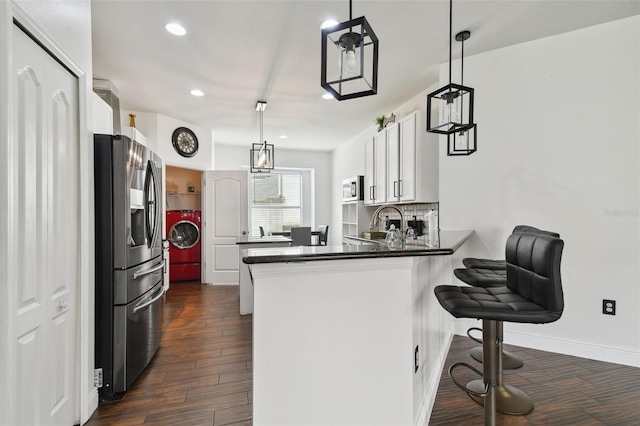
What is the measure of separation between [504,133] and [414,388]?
8.34 ft

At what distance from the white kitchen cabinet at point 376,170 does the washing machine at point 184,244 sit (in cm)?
329

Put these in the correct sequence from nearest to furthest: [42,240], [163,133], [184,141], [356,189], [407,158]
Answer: [42,240], [407,158], [163,133], [184,141], [356,189]

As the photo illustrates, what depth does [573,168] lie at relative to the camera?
2.65 metres

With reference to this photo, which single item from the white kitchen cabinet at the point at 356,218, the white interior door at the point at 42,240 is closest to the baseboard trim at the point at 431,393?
the white interior door at the point at 42,240

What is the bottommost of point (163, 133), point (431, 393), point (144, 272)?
point (431, 393)

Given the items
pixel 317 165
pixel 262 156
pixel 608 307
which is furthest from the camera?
pixel 317 165

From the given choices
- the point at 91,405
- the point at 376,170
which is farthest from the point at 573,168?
the point at 91,405

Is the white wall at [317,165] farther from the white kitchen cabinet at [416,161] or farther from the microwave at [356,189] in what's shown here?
the white kitchen cabinet at [416,161]

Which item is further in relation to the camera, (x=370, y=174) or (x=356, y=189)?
(x=356, y=189)

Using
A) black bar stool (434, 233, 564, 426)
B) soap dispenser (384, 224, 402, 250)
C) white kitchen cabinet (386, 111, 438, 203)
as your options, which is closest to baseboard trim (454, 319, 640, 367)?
black bar stool (434, 233, 564, 426)

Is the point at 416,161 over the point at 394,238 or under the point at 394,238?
over

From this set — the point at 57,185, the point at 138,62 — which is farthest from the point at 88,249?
the point at 138,62

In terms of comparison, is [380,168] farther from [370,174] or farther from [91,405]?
[91,405]

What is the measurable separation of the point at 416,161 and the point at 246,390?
9.81ft
